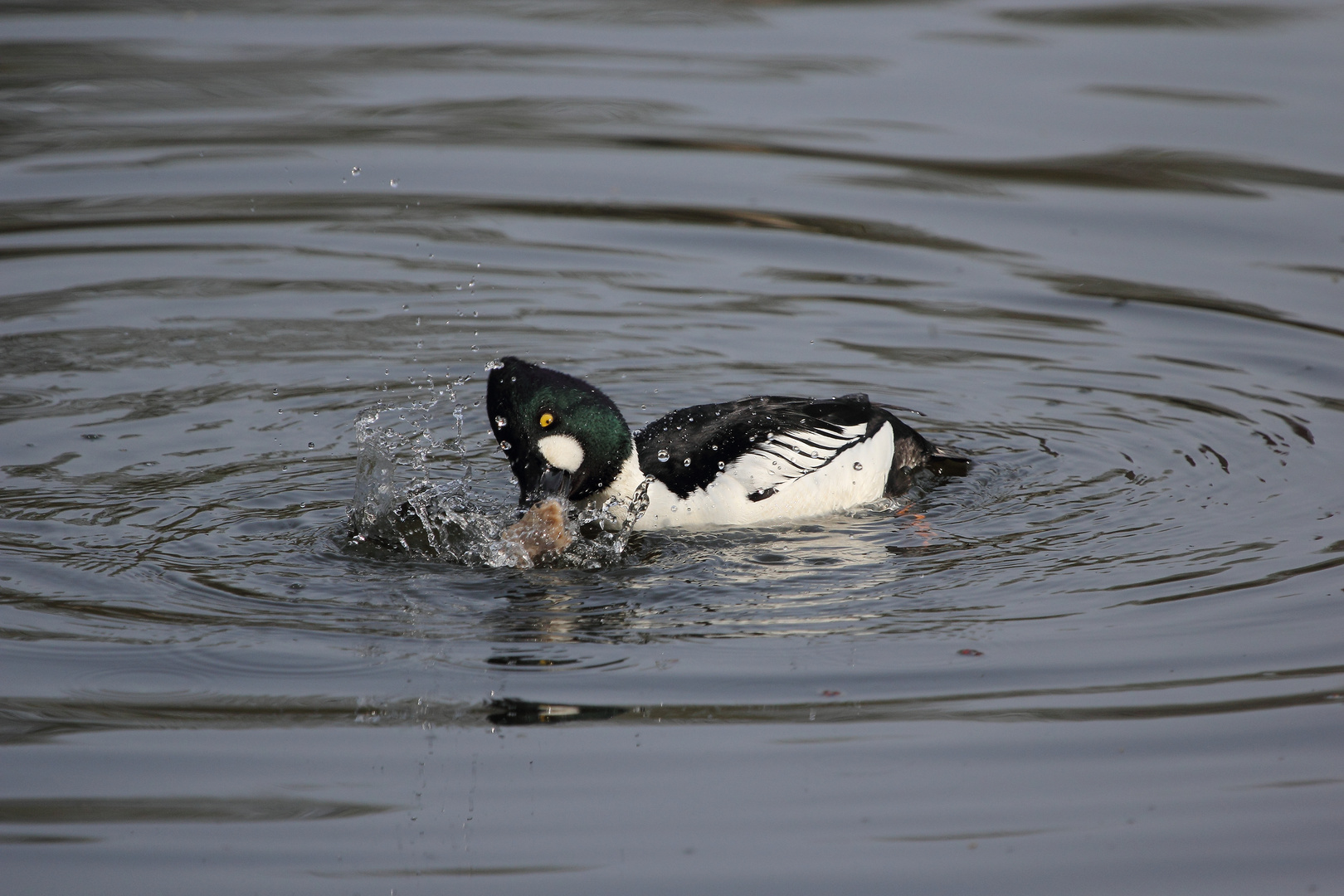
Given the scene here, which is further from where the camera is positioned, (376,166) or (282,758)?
(376,166)

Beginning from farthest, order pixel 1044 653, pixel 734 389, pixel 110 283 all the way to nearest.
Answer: pixel 110 283, pixel 734 389, pixel 1044 653

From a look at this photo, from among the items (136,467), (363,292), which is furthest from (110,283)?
(136,467)

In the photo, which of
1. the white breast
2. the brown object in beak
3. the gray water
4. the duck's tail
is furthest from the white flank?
the brown object in beak

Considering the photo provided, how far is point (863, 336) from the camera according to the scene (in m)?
9.50

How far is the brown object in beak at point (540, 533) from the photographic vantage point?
6242mm

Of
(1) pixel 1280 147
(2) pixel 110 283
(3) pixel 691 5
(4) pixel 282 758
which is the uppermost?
(3) pixel 691 5

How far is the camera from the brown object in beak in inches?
246

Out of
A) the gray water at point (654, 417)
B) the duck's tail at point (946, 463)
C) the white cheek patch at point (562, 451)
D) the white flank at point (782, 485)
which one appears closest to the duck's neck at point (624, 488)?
the white flank at point (782, 485)

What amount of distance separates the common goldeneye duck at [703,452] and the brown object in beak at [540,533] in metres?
0.18

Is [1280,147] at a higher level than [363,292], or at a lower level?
higher

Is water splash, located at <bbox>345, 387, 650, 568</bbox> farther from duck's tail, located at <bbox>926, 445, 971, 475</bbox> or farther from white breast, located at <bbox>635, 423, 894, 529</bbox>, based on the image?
duck's tail, located at <bbox>926, 445, 971, 475</bbox>

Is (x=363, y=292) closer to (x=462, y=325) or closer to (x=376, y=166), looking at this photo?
(x=462, y=325)

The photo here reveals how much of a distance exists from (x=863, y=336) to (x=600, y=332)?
163 cm

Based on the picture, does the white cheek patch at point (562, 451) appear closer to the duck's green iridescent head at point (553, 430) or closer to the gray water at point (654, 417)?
the duck's green iridescent head at point (553, 430)
